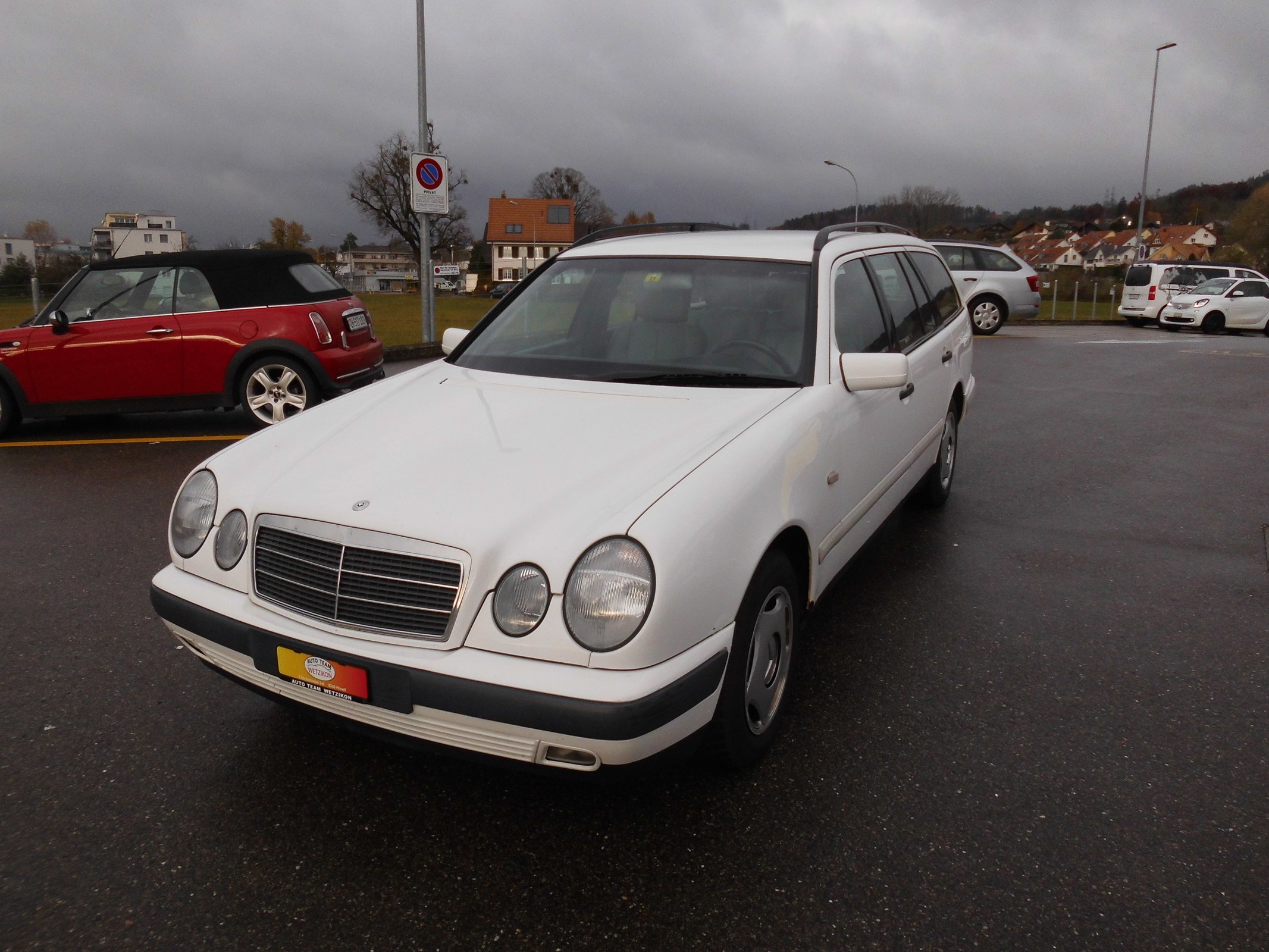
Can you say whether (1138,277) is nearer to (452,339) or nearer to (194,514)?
(452,339)

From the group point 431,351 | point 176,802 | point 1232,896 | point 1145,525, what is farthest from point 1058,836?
point 431,351

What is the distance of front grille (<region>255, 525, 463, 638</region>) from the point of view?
7.88ft

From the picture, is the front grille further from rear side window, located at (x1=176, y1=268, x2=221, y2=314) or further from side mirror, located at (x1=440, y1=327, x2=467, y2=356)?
rear side window, located at (x1=176, y1=268, x2=221, y2=314)

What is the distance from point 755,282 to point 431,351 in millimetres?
11457

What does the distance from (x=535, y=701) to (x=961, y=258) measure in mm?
18518

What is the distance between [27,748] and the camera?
3.04 m

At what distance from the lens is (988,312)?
62.3 feet

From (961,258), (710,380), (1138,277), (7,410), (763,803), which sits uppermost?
(961,258)

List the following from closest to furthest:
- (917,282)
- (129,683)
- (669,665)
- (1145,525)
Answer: (669,665) < (129,683) < (917,282) < (1145,525)

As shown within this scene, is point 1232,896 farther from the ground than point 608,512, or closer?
closer

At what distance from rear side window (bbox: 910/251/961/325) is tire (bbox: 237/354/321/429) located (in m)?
5.25

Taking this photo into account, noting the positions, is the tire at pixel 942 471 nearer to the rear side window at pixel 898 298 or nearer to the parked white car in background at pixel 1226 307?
the rear side window at pixel 898 298


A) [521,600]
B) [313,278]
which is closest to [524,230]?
[313,278]

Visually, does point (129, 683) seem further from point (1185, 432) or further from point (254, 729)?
point (1185, 432)
